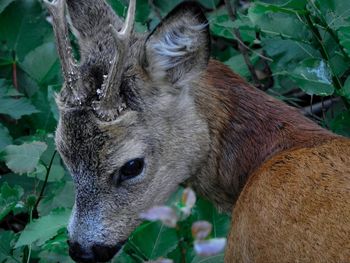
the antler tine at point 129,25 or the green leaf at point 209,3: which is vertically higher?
the antler tine at point 129,25

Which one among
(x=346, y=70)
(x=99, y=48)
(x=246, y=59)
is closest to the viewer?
(x=99, y=48)

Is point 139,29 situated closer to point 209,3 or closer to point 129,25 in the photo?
point 209,3

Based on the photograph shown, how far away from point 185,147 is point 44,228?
0.76m

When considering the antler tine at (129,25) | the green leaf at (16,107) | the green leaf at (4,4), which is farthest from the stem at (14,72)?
the antler tine at (129,25)

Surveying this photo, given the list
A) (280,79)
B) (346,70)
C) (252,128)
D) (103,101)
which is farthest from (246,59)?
(103,101)

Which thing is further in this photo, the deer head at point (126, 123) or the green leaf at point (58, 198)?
the green leaf at point (58, 198)

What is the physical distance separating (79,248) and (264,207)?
0.84 m

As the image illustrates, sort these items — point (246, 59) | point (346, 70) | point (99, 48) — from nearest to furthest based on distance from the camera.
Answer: point (99, 48)
point (346, 70)
point (246, 59)

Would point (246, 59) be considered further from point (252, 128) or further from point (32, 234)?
point (32, 234)

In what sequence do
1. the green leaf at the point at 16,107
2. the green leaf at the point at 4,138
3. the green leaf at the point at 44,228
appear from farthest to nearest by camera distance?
the green leaf at the point at 16,107
the green leaf at the point at 4,138
the green leaf at the point at 44,228

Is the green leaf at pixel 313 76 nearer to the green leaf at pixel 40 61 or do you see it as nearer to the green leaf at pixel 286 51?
the green leaf at pixel 286 51

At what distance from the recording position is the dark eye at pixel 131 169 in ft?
14.7

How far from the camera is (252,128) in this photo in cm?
476

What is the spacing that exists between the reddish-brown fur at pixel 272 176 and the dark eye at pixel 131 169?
1.31ft
